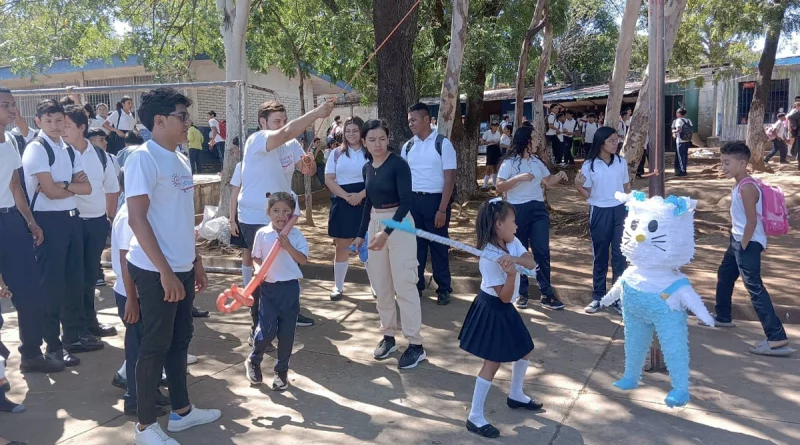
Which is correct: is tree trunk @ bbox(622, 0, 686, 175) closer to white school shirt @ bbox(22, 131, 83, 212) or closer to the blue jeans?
the blue jeans

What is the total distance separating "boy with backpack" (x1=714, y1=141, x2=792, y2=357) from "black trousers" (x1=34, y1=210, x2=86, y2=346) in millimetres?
4899

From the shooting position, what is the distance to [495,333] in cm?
397

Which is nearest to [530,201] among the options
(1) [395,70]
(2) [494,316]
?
(2) [494,316]

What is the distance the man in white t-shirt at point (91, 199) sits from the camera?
5.32 metres

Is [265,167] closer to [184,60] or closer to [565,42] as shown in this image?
[184,60]

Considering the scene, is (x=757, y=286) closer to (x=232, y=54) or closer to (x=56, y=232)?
(x=56, y=232)

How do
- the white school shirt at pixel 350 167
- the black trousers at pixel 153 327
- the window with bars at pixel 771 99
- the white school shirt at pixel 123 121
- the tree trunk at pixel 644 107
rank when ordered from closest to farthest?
the black trousers at pixel 153 327 → the white school shirt at pixel 350 167 → the tree trunk at pixel 644 107 → the white school shirt at pixel 123 121 → the window with bars at pixel 771 99

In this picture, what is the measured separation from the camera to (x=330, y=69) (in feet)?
51.6

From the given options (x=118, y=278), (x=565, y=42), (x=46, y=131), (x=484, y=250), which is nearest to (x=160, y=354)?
(x=118, y=278)

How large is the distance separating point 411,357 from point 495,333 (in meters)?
1.24

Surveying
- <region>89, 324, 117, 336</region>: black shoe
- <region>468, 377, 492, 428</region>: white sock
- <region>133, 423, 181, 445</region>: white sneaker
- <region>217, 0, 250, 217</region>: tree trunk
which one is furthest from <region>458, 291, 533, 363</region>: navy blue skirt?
<region>217, 0, 250, 217</region>: tree trunk

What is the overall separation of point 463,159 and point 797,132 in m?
9.84

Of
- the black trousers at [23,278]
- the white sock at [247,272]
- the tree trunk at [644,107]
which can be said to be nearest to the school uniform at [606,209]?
the tree trunk at [644,107]

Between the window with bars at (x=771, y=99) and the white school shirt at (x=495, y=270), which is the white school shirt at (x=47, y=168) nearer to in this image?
the white school shirt at (x=495, y=270)
